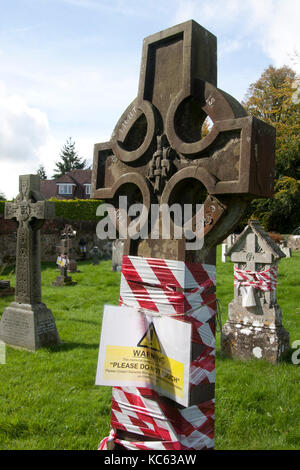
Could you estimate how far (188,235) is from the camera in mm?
2721

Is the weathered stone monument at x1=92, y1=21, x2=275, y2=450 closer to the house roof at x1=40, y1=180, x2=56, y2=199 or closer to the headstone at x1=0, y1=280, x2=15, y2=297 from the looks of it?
the headstone at x1=0, y1=280, x2=15, y2=297

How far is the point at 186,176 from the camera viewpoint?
8.84 feet

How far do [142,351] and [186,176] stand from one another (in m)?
1.29

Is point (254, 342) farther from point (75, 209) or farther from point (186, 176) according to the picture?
point (75, 209)

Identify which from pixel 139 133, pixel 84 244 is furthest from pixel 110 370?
pixel 84 244

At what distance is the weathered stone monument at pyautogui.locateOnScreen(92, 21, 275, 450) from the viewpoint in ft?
8.32

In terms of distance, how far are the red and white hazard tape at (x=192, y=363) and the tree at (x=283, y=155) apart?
25.0 meters

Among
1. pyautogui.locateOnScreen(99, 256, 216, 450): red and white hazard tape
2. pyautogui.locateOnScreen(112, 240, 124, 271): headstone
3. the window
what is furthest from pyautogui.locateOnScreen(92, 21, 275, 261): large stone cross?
the window

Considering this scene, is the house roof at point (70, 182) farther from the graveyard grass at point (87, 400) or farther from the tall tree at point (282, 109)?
the graveyard grass at point (87, 400)

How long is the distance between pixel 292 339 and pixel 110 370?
5.44 meters

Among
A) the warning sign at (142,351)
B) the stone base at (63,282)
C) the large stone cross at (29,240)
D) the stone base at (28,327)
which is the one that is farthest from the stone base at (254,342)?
the stone base at (63,282)

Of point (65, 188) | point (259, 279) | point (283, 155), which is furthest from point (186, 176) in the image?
point (65, 188)

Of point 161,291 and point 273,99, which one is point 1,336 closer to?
point 161,291
